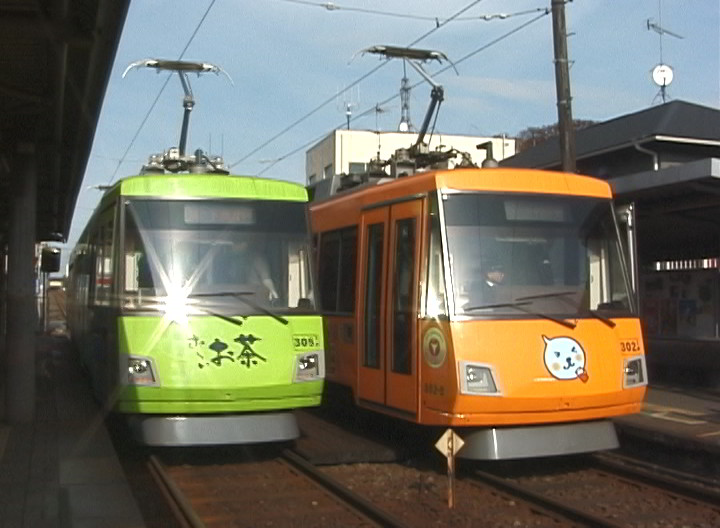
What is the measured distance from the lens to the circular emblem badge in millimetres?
9156

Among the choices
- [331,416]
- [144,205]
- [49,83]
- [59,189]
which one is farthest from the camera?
[59,189]

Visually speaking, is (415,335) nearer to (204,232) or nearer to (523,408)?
(523,408)

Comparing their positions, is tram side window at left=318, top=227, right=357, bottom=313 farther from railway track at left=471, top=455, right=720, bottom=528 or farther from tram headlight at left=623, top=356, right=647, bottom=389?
tram headlight at left=623, top=356, right=647, bottom=389

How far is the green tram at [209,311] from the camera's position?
31.6ft

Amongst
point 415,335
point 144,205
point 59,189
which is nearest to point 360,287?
point 415,335

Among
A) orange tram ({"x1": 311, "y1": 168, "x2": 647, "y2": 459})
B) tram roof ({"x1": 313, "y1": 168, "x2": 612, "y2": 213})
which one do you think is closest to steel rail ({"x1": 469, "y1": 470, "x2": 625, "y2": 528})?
orange tram ({"x1": 311, "y1": 168, "x2": 647, "y2": 459})

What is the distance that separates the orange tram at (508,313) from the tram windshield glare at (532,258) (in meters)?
0.01

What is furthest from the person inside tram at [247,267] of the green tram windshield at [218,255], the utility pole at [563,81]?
the utility pole at [563,81]

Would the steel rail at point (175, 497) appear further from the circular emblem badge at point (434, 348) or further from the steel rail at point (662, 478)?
the steel rail at point (662, 478)

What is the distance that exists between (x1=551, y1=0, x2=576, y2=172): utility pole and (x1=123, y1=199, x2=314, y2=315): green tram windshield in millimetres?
6081

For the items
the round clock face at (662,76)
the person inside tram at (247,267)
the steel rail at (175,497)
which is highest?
the round clock face at (662,76)

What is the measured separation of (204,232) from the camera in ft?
33.3

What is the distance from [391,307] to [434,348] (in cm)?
110

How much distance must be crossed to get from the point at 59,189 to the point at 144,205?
35.5ft
